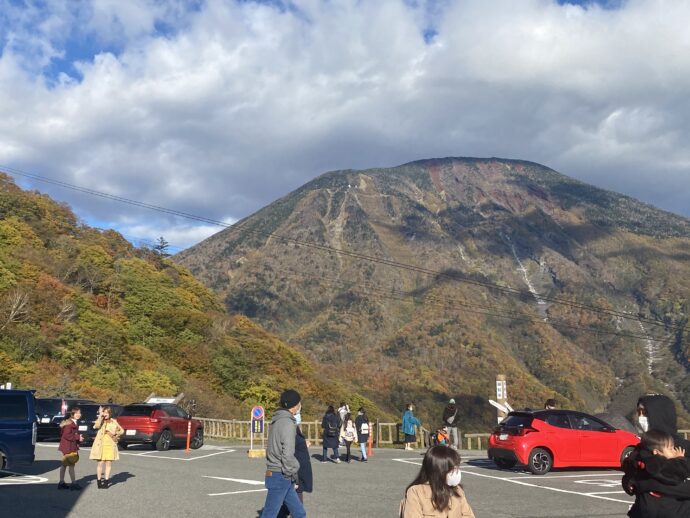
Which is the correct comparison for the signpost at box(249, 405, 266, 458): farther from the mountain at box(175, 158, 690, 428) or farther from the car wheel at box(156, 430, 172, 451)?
the mountain at box(175, 158, 690, 428)

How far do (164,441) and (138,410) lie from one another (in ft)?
4.34

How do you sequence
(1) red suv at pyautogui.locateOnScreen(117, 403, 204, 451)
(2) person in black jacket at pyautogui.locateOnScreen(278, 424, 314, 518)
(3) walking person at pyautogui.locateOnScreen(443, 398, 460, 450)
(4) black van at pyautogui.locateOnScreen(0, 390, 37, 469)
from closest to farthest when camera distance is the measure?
1. (2) person in black jacket at pyautogui.locateOnScreen(278, 424, 314, 518)
2. (4) black van at pyautogui.locateOnScreen(0, 390, 37, 469)
3. (3) walking person at pyautogui.locateOnScreen(443, 398, 460, 450)
4. (1) red suv at pyautogui.locateOnScreen(117, 403, 204, 451)

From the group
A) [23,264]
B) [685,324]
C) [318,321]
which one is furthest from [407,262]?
[23,264]

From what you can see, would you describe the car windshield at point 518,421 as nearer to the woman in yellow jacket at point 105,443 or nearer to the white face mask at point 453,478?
the woman in yellow jacket at point 105,443

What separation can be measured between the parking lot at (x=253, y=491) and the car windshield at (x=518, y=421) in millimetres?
1136

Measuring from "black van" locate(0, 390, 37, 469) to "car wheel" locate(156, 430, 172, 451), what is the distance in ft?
27.1

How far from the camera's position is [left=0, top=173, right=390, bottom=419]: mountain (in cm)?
4209

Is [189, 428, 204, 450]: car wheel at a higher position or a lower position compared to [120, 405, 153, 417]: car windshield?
lower

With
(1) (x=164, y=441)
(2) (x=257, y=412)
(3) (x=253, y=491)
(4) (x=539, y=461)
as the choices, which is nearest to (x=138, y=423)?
(1) (x=164, y=441)

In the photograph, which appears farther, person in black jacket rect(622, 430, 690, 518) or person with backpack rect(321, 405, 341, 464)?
person with backpack rect(321, 405, 341, 464)

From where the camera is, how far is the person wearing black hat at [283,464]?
7.73 metres

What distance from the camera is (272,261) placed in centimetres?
18788

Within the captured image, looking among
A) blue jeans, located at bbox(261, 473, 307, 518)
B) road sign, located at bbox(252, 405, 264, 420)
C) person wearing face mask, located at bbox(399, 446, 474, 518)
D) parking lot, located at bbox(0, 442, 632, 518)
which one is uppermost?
road sign, located at bbox(252, 405, 264, 420)

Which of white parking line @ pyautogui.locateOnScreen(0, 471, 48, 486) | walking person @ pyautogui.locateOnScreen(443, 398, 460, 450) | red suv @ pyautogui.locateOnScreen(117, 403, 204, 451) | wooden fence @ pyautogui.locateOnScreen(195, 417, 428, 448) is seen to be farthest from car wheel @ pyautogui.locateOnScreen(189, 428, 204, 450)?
white parking line @ pyautogui.locateOnScreen(0, 471, 48, 486)
